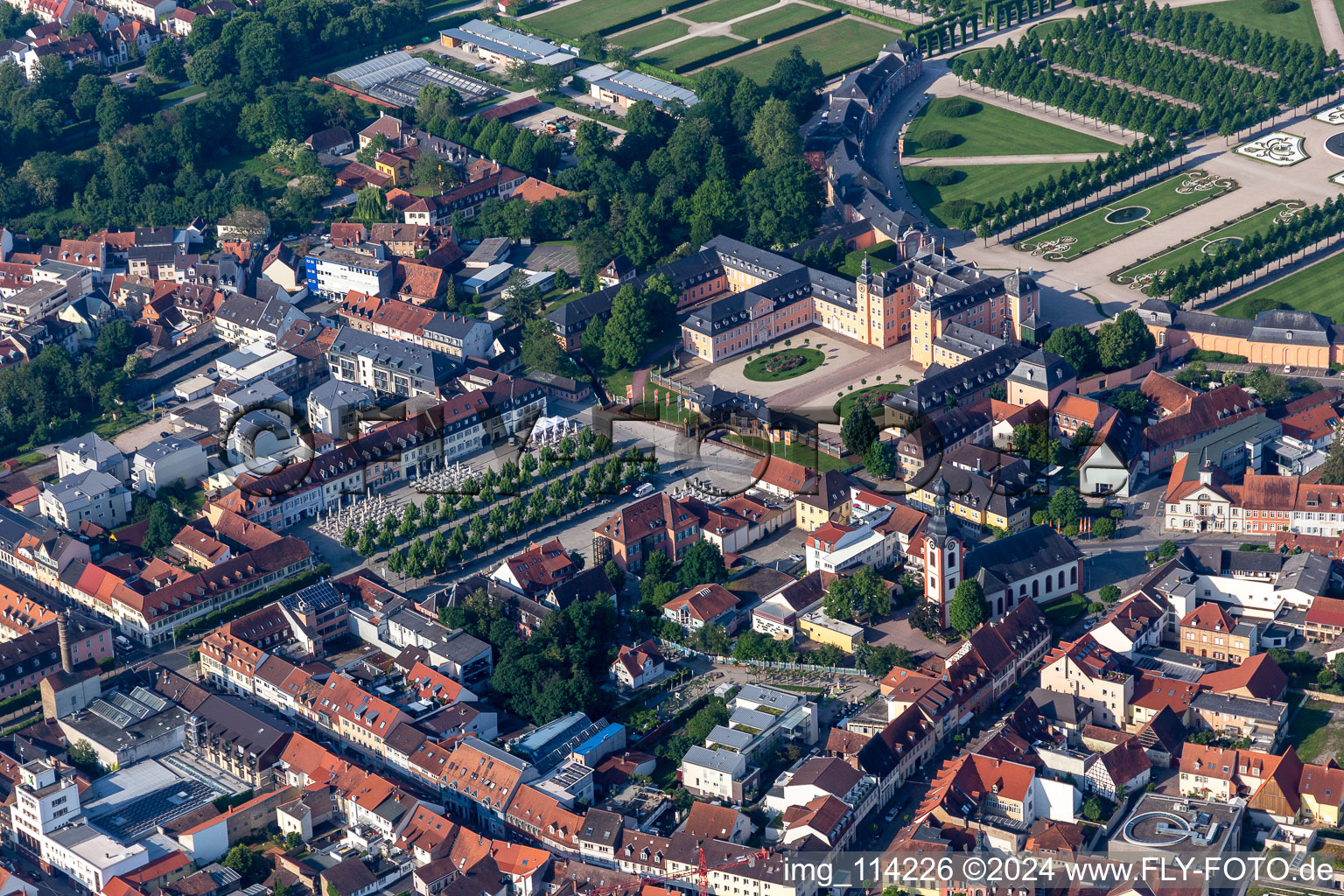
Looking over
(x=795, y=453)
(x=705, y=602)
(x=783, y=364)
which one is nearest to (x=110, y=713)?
(x=705, y=602)

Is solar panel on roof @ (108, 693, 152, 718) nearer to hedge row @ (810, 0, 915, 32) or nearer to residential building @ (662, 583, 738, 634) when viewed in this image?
residential building @ (662, 583, 738, 634)

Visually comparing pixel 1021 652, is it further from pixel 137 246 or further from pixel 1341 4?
pixel 1341 4

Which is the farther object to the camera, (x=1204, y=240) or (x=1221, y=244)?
(x=1204, y=240)

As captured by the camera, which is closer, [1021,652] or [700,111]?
[1021,652]

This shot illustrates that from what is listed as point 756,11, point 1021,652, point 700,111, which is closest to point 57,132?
point 700,111

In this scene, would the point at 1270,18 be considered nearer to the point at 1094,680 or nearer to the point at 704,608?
the point at 704,608

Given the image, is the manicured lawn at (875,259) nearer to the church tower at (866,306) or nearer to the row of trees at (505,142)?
the church tower at (866,306)

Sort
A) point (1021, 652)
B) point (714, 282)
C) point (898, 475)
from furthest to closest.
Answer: point (714, 282) → point (898, 475) → point (1021, 652)
